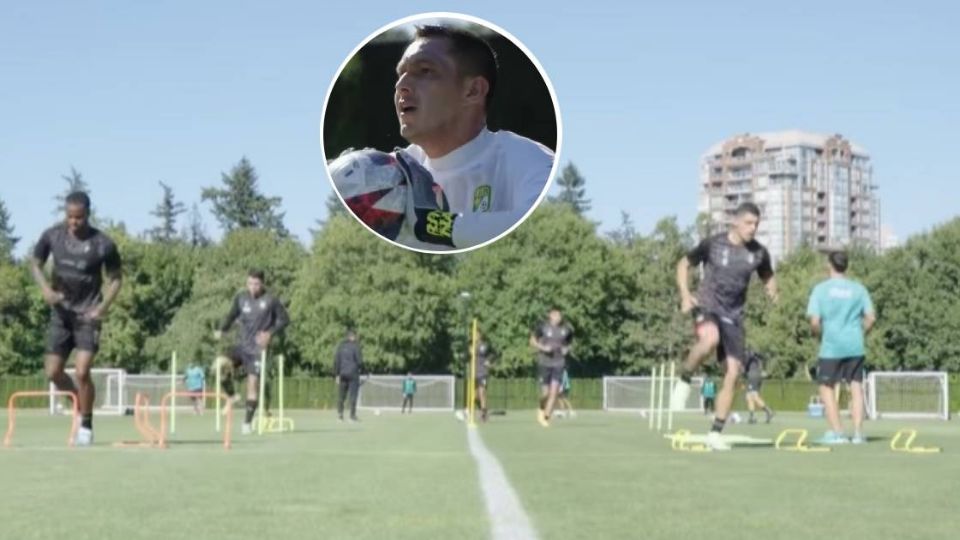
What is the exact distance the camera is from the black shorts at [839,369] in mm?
15500

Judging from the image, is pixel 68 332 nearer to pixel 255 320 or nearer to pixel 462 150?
pixel 255 320

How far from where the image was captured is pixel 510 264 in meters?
93.5

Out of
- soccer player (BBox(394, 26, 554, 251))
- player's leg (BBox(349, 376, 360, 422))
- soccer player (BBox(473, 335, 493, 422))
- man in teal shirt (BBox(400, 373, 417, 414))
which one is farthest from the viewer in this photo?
man in teal shirt (BBox(400, 373, 417, 414))

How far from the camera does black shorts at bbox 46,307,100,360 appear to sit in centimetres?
1354

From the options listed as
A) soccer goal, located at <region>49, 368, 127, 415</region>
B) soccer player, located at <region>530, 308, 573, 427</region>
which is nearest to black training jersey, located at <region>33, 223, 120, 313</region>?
soccer player, located at <region>530, 308, 573, 427</region>

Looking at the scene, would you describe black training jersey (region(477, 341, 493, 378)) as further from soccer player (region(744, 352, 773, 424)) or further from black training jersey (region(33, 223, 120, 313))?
black training jersey (region(33, 223, 120, 313))

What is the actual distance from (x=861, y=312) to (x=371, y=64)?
9.29 metres

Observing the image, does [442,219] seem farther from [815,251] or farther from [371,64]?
[815,251]

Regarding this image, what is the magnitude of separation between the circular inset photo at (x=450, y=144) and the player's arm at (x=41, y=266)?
6.94 meters

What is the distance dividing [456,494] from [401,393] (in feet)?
184

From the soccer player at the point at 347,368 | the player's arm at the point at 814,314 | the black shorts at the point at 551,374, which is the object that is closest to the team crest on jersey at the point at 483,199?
the player's arm at the point at 814,314

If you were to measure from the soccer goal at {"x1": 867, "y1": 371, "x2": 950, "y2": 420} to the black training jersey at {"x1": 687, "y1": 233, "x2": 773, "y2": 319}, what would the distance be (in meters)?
32.8

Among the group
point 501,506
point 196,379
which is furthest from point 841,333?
point 196,379

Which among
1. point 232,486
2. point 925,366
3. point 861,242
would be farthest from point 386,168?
point 861,242
